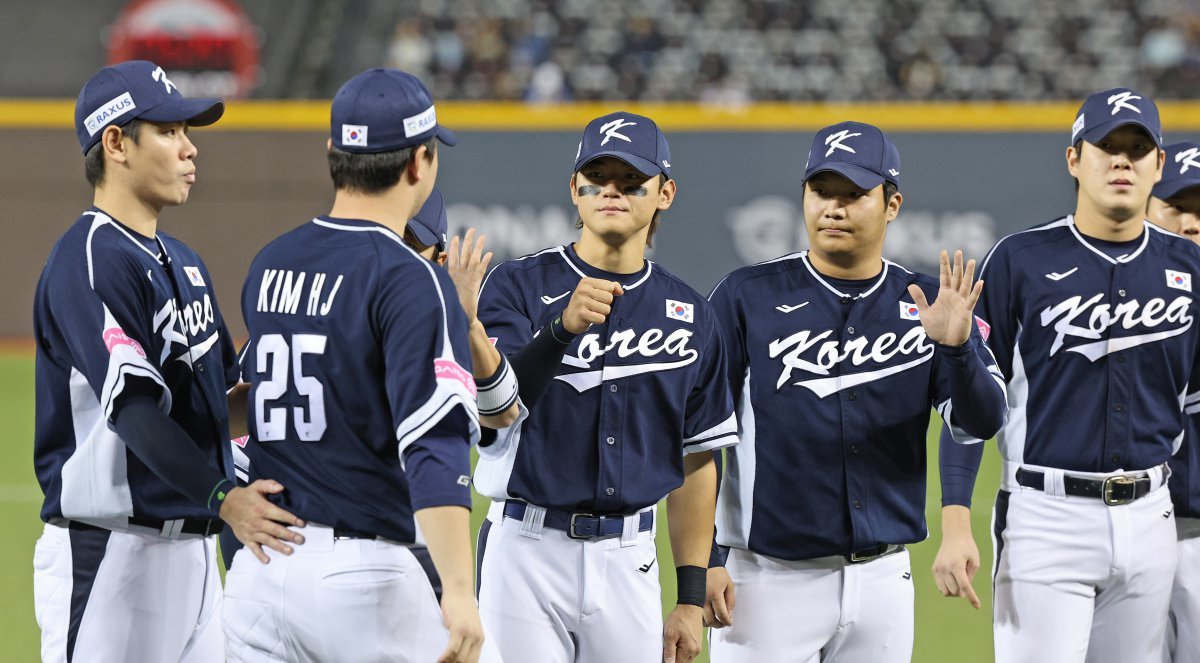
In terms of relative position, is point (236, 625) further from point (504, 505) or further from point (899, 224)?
point (899, 224)

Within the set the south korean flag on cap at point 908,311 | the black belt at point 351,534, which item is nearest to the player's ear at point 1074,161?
the south korean flag on cap at point 908,311

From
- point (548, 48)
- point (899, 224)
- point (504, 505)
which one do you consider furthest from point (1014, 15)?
point (504, 505)

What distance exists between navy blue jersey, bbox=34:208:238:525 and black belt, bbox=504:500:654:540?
87 centimetres

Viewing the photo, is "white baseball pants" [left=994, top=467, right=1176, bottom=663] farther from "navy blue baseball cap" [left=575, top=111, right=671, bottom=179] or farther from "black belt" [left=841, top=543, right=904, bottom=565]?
"navy blue baseball cap" [left=575, top=111, right=671, bottom=179]

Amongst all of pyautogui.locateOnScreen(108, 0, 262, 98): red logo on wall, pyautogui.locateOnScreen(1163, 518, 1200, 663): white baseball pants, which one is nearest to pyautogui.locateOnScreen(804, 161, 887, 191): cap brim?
pyautogui.locateOnScreen(1163, 518, 1200, 663): white baseball pants

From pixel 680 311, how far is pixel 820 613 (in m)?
1.01

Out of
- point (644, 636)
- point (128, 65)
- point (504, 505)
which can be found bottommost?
point (644, 636)

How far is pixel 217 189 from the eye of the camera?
16750 millimetres

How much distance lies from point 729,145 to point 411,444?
13.7m

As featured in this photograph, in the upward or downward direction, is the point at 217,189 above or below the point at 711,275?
above

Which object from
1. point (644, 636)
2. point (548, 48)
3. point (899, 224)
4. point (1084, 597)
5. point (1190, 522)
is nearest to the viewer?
point (644, 636)

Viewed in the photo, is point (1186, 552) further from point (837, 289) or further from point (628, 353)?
point (628, 353)

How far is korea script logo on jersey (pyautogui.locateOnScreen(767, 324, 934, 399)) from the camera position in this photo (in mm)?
4270

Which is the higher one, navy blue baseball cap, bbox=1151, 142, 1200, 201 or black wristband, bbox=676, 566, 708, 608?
navy blue baseball cap, bbox=1151, 142, 1200, 201
